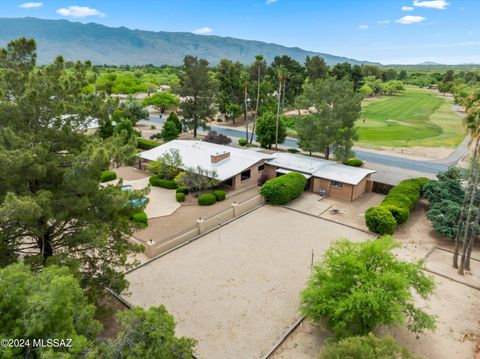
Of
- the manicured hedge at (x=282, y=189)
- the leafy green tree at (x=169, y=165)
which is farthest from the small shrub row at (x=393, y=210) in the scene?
the leafy green tree at (x=169, y=165)

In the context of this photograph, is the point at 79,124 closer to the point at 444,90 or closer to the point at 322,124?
the point at 322,124

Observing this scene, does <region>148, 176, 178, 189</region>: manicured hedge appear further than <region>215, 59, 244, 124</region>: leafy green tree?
No

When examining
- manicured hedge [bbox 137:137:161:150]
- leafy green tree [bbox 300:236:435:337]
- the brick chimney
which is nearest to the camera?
leafy green tree [bbox 300:236:435:337]

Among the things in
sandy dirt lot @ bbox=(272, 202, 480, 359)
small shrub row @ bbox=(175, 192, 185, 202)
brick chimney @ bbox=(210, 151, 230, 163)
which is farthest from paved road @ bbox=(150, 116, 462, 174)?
small shrub row @ bbox=(175, 192, 185, 202)

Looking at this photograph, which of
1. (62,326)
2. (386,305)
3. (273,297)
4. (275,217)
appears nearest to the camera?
(62,326)

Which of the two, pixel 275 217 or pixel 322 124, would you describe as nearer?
pixel 275 217

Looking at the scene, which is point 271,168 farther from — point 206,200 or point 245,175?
point 206,200

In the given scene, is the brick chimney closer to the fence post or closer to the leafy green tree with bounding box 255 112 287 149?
the fence post

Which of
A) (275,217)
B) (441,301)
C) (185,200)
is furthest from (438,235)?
(185,200)
